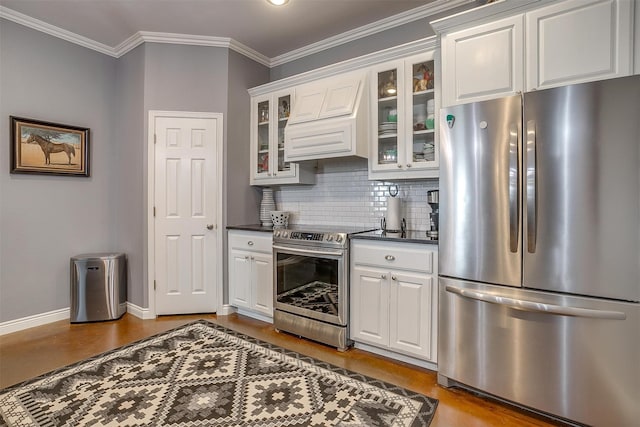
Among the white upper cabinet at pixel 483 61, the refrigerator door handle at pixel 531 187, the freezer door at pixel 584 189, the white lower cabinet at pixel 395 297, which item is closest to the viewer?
the freezer door at pixel 584 189

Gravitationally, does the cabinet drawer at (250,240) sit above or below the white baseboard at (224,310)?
above

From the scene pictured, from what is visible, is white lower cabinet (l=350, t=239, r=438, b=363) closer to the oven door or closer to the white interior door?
the oven door

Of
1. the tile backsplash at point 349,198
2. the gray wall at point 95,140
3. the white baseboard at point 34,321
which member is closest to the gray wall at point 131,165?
the gray wall at point 95,140

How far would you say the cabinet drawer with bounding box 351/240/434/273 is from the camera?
2.23 meters

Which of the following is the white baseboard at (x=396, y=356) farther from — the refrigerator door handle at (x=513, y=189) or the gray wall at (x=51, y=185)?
the gray wall at (x=51, y=185)

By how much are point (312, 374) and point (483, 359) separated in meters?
1.08

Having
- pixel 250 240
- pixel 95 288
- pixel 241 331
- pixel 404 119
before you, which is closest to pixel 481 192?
pixel 404 119

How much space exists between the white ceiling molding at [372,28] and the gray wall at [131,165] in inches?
60.0

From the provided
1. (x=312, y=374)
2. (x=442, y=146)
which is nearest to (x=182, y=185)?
(x=312, y=374)

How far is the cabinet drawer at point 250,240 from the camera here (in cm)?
314

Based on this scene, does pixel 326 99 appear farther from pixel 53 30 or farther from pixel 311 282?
pixel 53 30

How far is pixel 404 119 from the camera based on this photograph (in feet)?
8.64

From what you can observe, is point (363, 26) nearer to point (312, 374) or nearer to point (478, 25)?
point (478, 25)

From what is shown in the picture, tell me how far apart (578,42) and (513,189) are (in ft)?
2.65
